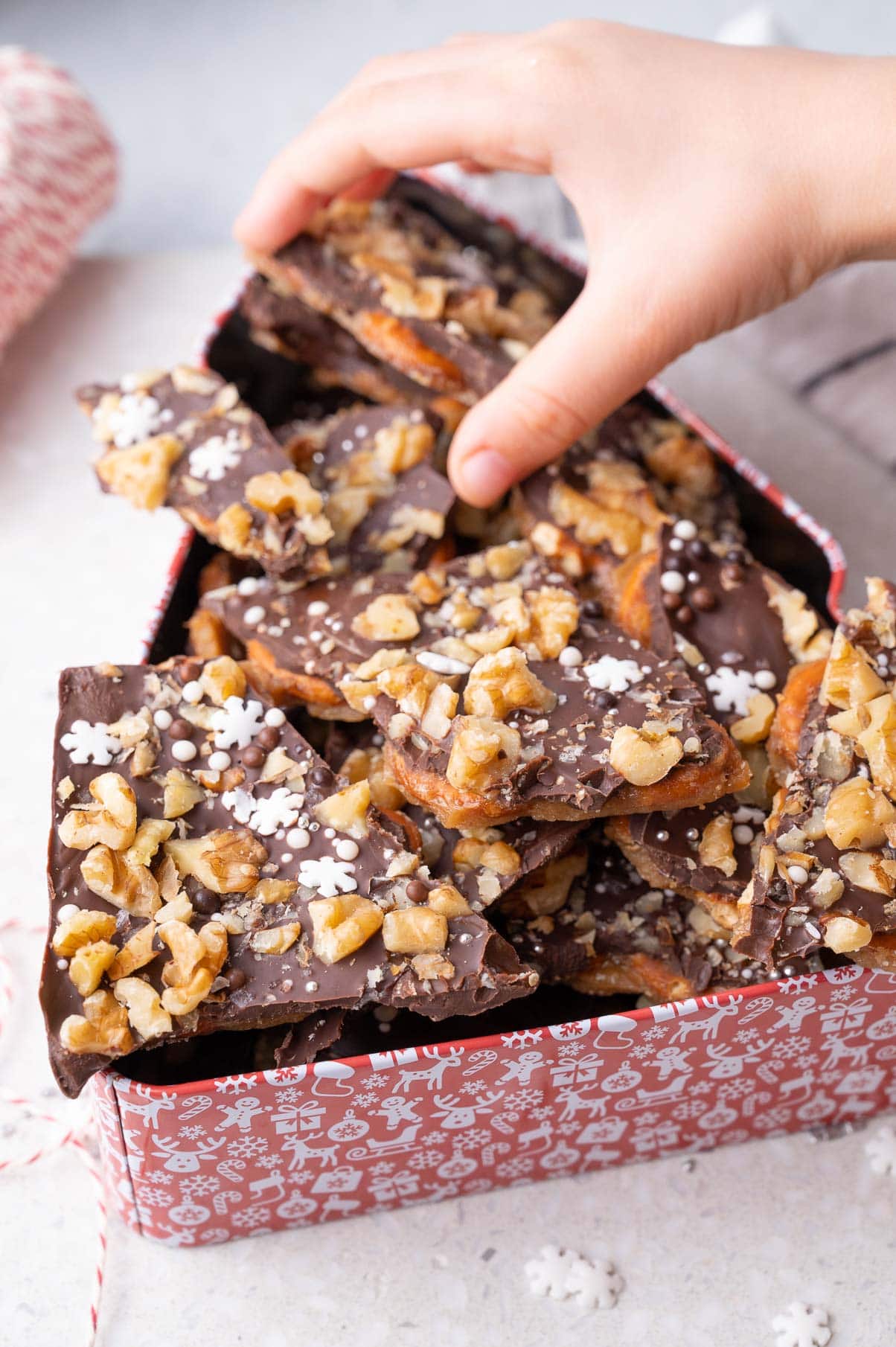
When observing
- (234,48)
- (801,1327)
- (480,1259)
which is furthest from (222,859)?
(234,48)

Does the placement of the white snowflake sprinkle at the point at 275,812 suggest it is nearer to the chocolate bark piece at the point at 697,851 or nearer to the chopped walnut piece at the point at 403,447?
the chocolate bark piece at the point at 697,851

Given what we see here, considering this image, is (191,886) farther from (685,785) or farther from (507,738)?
(685,785)

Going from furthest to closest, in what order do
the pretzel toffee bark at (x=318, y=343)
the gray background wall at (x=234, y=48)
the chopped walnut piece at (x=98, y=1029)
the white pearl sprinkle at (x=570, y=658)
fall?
the gray background wall at (x=234, y=48), the pretzel toffee bark at (x=318, y=343), the white pearl sprinkle at (x=570, y=658), the chopped walnut piece at (x=98, y=1029)

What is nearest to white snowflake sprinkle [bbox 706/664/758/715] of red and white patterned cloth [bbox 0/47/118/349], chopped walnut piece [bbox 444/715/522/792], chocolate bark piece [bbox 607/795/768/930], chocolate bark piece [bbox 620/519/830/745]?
chocolate bark piece [bbox 620/519/830/745]

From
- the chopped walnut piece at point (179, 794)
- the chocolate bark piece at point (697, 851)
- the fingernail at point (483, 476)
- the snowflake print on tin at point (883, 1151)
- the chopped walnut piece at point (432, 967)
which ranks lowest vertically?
the snowflake print on tin at point (883, 1151)

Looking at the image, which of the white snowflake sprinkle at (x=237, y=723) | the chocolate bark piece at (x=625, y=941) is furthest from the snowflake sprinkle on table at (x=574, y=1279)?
the white snowflake sprinkle at (x=237, y=723)

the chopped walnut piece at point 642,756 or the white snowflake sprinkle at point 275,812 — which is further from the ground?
the chopped walnut piece at point 642,756

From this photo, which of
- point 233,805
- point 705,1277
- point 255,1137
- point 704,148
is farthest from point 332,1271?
point 704,148

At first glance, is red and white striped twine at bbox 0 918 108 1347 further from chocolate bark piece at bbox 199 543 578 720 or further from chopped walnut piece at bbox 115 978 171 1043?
chocolate bark piece at bbox 199 543 578 720
